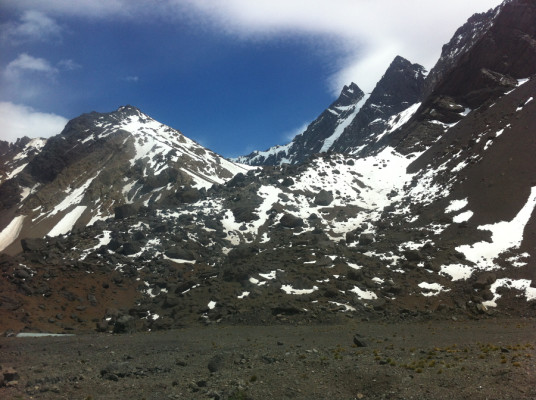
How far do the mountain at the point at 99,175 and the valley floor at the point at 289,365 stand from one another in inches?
2873

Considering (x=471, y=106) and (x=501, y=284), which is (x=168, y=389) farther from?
(x=471, y=106)

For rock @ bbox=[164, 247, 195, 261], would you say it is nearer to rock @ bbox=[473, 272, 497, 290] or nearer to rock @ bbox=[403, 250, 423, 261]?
rock @ bbox=[403, 250, 423, 261]

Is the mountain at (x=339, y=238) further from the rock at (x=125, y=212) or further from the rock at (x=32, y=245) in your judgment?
the rock at (x=32, y=245)

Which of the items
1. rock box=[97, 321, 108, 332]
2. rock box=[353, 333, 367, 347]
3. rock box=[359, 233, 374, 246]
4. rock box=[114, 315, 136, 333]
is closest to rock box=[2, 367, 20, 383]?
rock box=[353, 333, 367, 347]

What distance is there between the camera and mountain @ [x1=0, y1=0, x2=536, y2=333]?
142ft

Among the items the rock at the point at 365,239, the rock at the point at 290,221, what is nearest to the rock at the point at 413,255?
the rock at the point at 365,239

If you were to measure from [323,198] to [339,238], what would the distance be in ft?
54.4

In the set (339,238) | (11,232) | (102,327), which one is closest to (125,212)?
(102,327)

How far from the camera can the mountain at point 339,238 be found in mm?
43156

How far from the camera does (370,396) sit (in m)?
16.8

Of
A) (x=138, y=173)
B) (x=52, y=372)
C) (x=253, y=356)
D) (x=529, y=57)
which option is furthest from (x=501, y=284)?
(x=138, y=173)

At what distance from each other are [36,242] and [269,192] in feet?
136

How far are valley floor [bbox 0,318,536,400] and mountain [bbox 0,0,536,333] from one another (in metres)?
8.68

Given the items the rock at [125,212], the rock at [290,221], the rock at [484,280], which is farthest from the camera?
the rock at [125,212]
